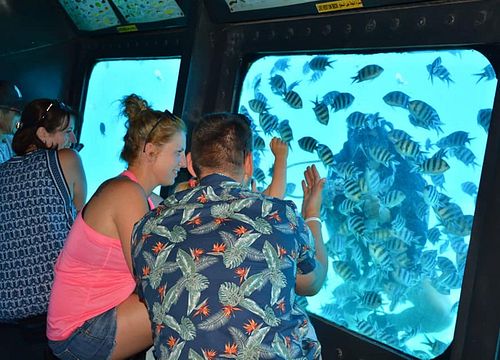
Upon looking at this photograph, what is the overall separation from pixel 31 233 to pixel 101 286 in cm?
56

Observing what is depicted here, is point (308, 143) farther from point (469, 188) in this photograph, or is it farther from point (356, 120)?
point (469, 188)

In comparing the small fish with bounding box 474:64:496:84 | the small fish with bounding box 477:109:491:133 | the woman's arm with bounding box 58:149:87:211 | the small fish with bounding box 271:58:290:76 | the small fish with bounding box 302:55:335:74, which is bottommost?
the woman's arm with bounding box 58:149:87:211

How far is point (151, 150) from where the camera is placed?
8.40 ft

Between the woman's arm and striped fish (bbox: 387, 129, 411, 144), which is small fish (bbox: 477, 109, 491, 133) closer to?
striped fish (bbox: 387, 129, 411, 144)

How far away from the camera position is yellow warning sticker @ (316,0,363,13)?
252 cm

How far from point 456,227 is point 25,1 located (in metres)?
3.49

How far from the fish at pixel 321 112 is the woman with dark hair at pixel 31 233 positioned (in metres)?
1.12

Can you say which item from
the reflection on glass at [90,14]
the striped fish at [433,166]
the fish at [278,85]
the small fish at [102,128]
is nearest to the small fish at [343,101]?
the fish at [278,85]

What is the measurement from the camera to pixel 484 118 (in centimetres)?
214

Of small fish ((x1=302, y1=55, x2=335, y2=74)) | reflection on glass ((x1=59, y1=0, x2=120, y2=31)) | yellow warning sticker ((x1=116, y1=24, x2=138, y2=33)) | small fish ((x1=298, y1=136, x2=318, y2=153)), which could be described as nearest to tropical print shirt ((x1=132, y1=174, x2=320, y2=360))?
small fish ((x1=298, y1=136, x2=318, y2=153))

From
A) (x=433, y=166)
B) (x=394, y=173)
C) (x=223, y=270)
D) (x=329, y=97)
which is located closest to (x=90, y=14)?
(x=329, y=97)

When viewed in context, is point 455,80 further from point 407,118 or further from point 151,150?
point 151,150

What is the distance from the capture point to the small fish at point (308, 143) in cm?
281

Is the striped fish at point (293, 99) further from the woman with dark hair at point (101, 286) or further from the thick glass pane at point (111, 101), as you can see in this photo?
the thick glass pane at point (111, 101)
